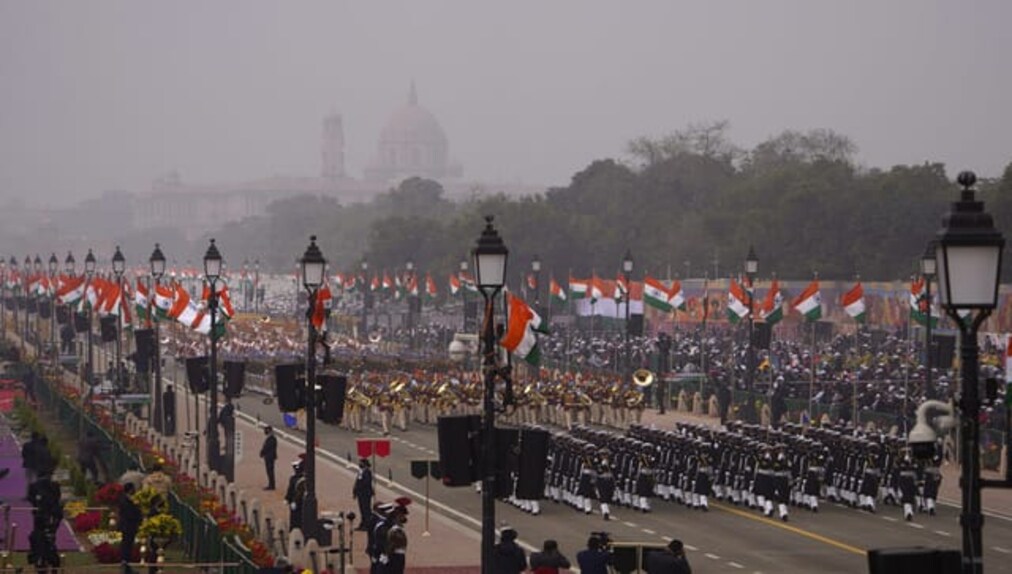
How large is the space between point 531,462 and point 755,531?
14815 millimetres

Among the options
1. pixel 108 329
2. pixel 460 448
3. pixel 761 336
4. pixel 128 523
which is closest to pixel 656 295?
pixel 761 336

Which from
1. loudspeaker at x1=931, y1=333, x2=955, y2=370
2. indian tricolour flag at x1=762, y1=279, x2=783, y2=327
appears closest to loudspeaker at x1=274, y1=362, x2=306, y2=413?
loudspeaker at x1=931, y1=333, x2=955, y2=370

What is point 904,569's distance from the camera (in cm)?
1137

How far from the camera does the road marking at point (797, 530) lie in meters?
30.3

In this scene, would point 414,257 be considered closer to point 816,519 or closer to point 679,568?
point 816,519

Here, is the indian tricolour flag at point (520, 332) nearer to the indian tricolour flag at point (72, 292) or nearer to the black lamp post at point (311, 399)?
the black lamp post at point (311, 399)

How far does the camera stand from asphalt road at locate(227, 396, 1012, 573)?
1155 inches

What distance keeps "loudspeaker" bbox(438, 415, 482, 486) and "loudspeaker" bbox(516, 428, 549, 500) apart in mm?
424

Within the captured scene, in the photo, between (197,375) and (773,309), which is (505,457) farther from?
(773,309)

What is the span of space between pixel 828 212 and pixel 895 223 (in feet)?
14.9

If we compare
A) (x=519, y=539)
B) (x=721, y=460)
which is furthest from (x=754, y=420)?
(x=519, y=539)

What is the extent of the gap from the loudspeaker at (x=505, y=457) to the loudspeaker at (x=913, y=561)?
6.88 metres

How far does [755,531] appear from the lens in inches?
1284

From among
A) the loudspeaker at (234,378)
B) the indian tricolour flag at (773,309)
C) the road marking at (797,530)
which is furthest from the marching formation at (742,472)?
the indian tricolour flag at (773,309)
